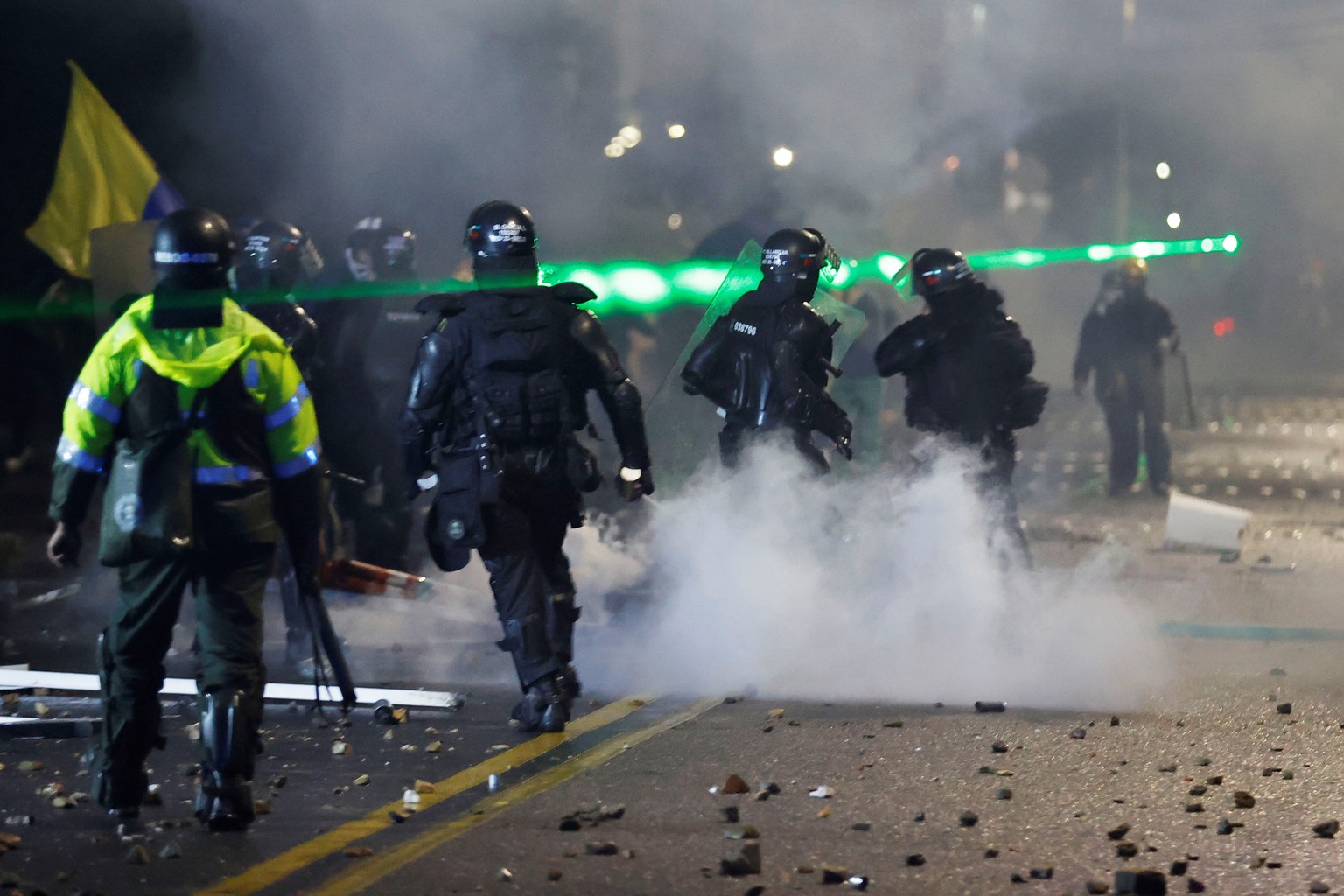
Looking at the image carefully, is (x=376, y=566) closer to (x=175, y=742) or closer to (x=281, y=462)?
(x=175, y=742)

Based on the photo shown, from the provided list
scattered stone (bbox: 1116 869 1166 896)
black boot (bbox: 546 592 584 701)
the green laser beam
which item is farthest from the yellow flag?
scattered stone (bbox: 1116 869 1166 896)

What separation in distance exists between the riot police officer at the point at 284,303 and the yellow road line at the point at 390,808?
1.54m

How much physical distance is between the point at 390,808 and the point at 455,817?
8.1 inches

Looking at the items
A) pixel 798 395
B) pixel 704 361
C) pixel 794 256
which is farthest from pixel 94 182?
pixel 798 395

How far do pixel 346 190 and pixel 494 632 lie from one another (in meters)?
4.96

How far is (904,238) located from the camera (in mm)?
27047

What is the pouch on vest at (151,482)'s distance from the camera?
4.09 meters

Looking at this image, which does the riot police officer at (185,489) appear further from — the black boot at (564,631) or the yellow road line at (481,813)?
the black boot at (564,631)

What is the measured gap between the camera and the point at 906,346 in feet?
23.9

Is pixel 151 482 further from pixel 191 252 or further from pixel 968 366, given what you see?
pixel 968 366

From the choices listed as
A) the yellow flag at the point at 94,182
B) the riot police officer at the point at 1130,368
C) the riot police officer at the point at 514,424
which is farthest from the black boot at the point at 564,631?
the riot police officer at the point at 1130,368

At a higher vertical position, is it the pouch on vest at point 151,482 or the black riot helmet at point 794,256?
the black riot helmet at point 794,256

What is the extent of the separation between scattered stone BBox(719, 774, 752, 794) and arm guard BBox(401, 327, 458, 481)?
5.23 feet

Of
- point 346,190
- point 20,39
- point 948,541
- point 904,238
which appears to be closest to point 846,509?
point 948,541
